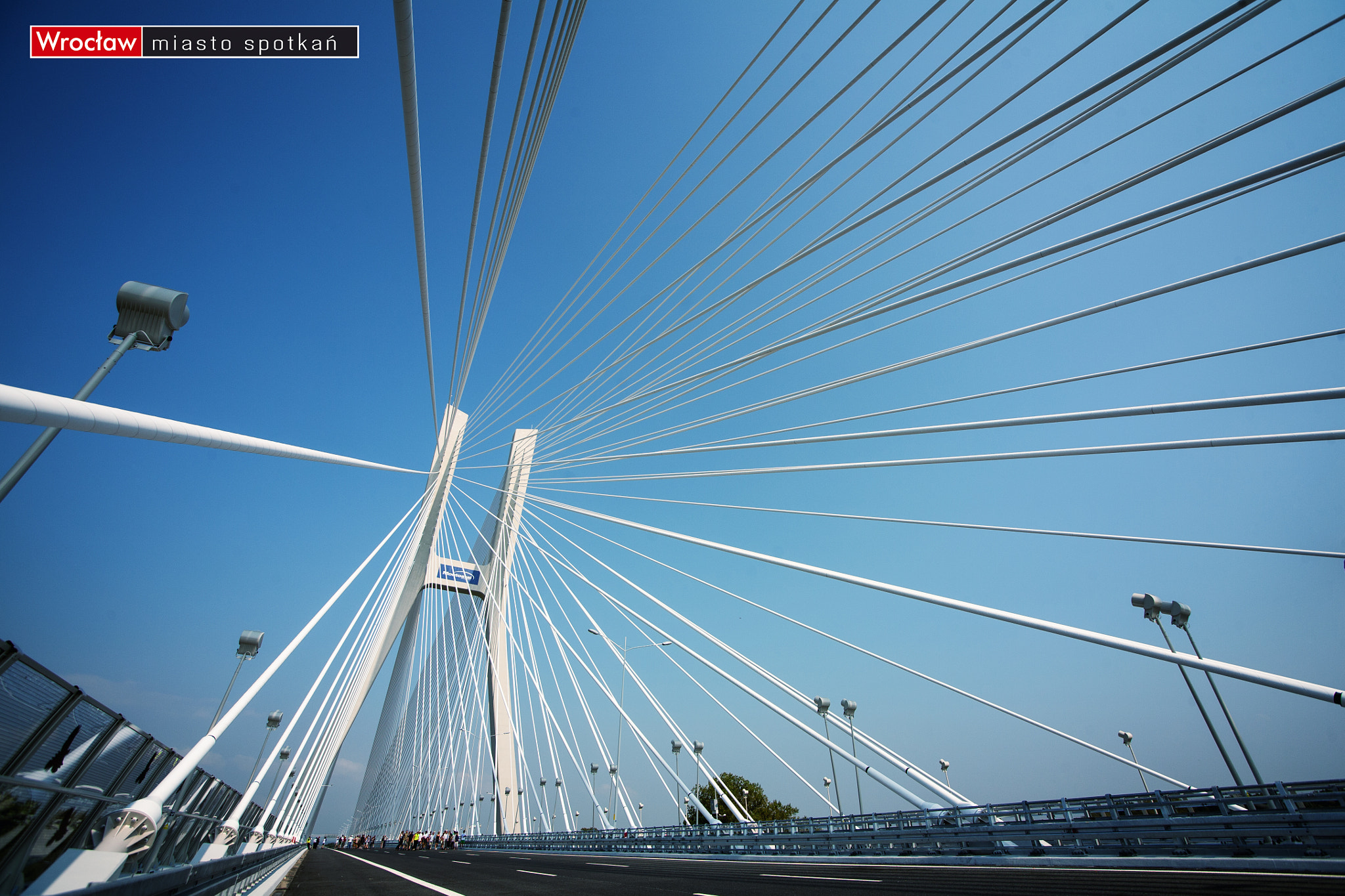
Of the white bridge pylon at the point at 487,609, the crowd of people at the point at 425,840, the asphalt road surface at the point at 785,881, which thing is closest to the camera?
the asphalt road surface at the point at 785,881

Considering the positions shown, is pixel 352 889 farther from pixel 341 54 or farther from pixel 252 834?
pixel 341 54

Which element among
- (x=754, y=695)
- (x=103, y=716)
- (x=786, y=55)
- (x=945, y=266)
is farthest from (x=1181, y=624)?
(x=103, y=716)

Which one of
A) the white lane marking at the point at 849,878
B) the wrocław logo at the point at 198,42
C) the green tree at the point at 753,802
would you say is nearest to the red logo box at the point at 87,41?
the wrocław logo at the point at 198,42

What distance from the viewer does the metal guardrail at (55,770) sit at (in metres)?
2.89

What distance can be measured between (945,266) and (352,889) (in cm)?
1213

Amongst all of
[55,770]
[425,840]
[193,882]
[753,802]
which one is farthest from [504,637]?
[753,802]

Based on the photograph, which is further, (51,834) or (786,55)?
(786,55)

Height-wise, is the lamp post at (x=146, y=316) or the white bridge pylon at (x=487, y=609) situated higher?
the white bridge pylon at (x=487, y=609)

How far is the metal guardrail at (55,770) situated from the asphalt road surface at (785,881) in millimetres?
4470

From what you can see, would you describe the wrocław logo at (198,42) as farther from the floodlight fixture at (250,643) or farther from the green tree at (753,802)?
the green tree at (753,802)

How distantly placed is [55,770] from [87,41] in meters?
8.55

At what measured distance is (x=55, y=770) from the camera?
11.6 feet

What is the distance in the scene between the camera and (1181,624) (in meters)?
14.2

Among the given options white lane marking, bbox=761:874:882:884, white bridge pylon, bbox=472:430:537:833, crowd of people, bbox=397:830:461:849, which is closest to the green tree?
crowd of people, bbox=397:830:461:849
